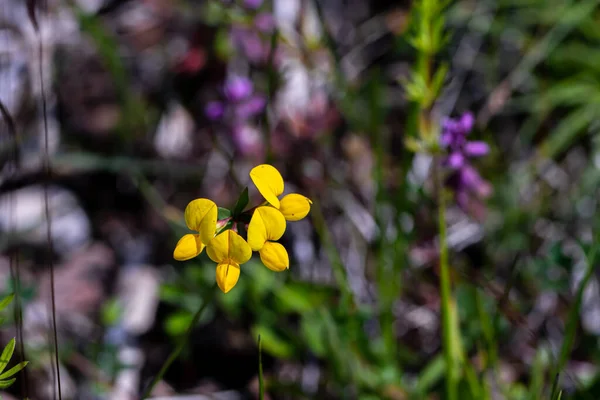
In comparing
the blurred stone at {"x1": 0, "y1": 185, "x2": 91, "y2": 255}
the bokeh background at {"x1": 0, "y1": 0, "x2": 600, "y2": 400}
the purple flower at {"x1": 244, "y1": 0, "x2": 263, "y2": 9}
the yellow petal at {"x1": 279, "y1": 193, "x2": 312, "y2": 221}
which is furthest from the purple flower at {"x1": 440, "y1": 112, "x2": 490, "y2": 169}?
the blurred stone at {"x1": 0, "y1": 185, "x2": 91, "y2": 255}

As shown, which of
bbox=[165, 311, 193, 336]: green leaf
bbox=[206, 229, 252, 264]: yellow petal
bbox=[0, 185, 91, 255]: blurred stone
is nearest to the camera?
bbox=[206, 229, 252, 264]: yellow petal

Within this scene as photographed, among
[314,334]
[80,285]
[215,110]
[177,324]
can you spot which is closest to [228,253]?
[314,334]

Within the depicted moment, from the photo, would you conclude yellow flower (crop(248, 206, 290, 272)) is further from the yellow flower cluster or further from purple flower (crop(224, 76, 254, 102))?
purple flower (crop(224, 76, 254, 102))

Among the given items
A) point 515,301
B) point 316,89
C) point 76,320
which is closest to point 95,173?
point 76,320

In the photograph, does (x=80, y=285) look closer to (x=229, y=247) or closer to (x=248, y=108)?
(x=248, y=108)

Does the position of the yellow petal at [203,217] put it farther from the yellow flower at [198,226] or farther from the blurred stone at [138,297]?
the blurred stone at [138,297]

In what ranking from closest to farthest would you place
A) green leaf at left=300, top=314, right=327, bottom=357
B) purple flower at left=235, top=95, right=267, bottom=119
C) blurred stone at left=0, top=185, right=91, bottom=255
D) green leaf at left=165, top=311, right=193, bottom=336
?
green leaf at left=300, top=314, right=327, bottom=357 → green leaf at left=165, top=311, right=193, bottom=336 → purple flower at left=235, top=95, right=267, bottom=119 → blurred stone at left=0, top=185, right=91, bottom=255

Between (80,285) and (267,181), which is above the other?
(267,181)
